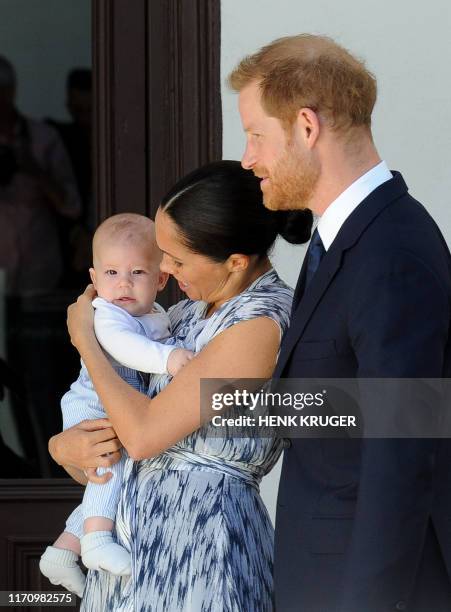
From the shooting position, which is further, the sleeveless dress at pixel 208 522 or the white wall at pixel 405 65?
the white wall at pixel 405 65

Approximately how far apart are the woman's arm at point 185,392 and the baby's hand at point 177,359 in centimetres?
9

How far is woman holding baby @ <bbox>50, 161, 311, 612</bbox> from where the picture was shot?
2.37 meters

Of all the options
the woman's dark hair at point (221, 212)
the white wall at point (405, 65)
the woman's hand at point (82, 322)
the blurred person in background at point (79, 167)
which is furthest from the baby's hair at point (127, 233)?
the blurred person in background at point (79, 167)

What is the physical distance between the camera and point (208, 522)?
7.95 ft

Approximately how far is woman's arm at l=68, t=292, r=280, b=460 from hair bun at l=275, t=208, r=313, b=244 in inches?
8.8

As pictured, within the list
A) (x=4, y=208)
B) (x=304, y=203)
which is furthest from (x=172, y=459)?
(x=4, y=208)

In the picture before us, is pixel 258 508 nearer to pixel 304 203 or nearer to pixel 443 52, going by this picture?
pixel 304 203

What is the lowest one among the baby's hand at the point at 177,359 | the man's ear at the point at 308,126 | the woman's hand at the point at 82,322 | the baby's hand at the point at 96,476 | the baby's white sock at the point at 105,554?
the baby's white sock at the point at 105,554

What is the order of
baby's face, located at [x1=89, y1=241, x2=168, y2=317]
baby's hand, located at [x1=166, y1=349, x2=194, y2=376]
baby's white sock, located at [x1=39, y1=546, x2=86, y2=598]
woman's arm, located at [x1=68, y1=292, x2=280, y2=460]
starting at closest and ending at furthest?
woman's arm, located at [x1=68, y1=292, x2=280, y2=460], baby's hand, located at [x1=166, y1=349, x2=194, y2=376], baby's face, located at [x1=89, y1=241, x2=168, y2=317], baby's white sock, located at [x1=39, y1=546, x2=86, y2=598]

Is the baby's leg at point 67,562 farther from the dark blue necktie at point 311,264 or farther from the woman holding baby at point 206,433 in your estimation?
the dark blue necktie at point 311,264
